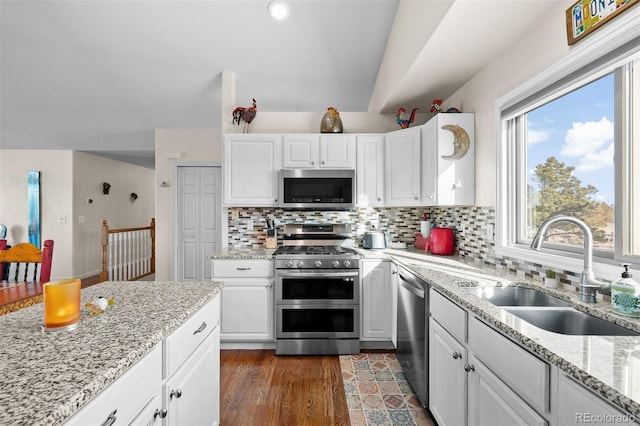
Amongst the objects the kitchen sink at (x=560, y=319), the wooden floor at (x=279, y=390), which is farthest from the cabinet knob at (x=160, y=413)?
the kitchen sink at (x=560, y=319)

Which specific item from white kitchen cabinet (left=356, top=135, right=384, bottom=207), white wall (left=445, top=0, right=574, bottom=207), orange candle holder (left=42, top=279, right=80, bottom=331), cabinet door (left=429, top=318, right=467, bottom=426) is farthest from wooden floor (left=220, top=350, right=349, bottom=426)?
white wall (left=445, top=0, right=574, bottom=207)

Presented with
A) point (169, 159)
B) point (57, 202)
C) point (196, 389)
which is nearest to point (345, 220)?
point (196, 389)

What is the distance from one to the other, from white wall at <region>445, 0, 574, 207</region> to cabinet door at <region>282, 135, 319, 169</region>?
1430 mm

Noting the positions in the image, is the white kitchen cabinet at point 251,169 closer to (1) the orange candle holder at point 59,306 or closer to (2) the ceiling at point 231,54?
(2) the ceiling at point 231,54

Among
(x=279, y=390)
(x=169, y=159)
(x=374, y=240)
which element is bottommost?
(x=279, y=390)

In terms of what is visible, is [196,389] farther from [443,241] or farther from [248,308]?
[443,241]

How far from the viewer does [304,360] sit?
2.68 meters

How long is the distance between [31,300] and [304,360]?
6.56 feet

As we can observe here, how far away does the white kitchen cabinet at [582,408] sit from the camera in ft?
2.28

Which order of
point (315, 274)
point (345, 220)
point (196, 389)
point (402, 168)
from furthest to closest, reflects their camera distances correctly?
point (345, 220) < point (402, 168) < point (315, 274) < point (196, 389)

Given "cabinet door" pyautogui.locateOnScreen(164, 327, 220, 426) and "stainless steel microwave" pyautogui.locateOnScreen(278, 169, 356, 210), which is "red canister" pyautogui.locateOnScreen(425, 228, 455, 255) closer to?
"stainless steel microwave" pyautogui.locateOnScreen(278, 169, 356, 210)

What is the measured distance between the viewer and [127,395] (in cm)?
83

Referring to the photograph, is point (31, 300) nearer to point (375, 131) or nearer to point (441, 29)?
point (441, 29)

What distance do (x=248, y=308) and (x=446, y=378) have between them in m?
1.77
